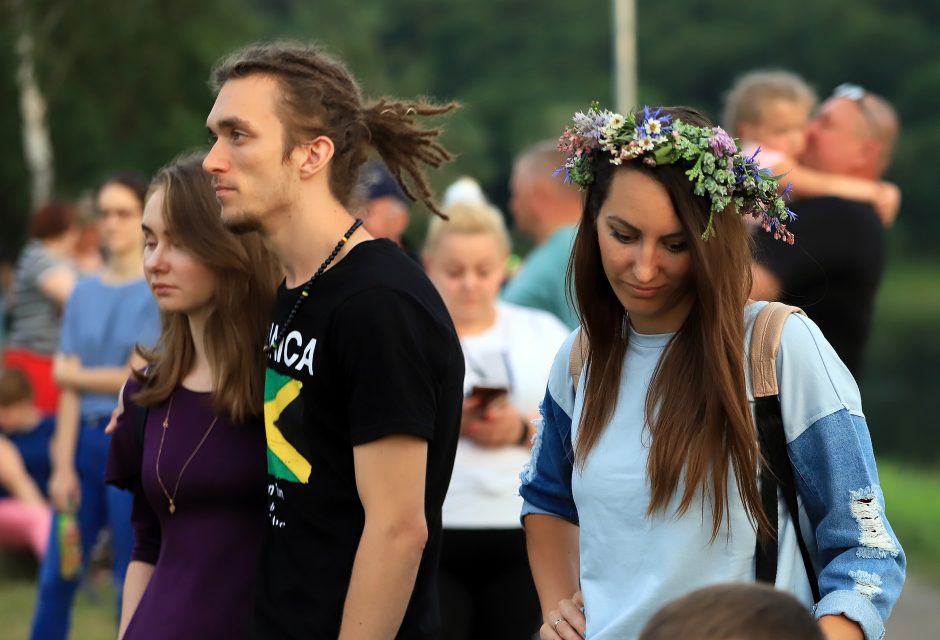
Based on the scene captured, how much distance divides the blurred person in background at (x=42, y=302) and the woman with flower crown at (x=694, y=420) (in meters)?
6.56

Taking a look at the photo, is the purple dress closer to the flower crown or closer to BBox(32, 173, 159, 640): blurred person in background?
the flower crown

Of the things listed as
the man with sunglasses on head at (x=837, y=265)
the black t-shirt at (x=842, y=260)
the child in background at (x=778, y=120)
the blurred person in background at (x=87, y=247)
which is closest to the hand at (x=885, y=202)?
the child in background at (x=778, y=120)

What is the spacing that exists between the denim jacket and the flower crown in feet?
0.64

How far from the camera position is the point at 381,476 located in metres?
2.69

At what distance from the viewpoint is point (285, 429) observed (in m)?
2.87

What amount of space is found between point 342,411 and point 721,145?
0.93 metres

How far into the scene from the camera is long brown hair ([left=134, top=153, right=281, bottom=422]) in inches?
130

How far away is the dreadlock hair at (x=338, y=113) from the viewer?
294 cm

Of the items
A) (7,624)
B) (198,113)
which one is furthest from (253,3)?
(7,624)

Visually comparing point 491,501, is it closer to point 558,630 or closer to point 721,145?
point 558,630

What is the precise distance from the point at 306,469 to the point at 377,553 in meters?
0.24

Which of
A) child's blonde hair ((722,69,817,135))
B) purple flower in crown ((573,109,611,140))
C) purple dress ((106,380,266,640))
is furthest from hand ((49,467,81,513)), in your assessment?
purple flower in crown ((573,109,611,140))

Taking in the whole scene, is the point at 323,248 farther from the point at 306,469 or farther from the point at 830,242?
the point at 830,242

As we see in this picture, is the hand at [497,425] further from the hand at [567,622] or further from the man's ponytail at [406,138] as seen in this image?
the hand at [567,622]
